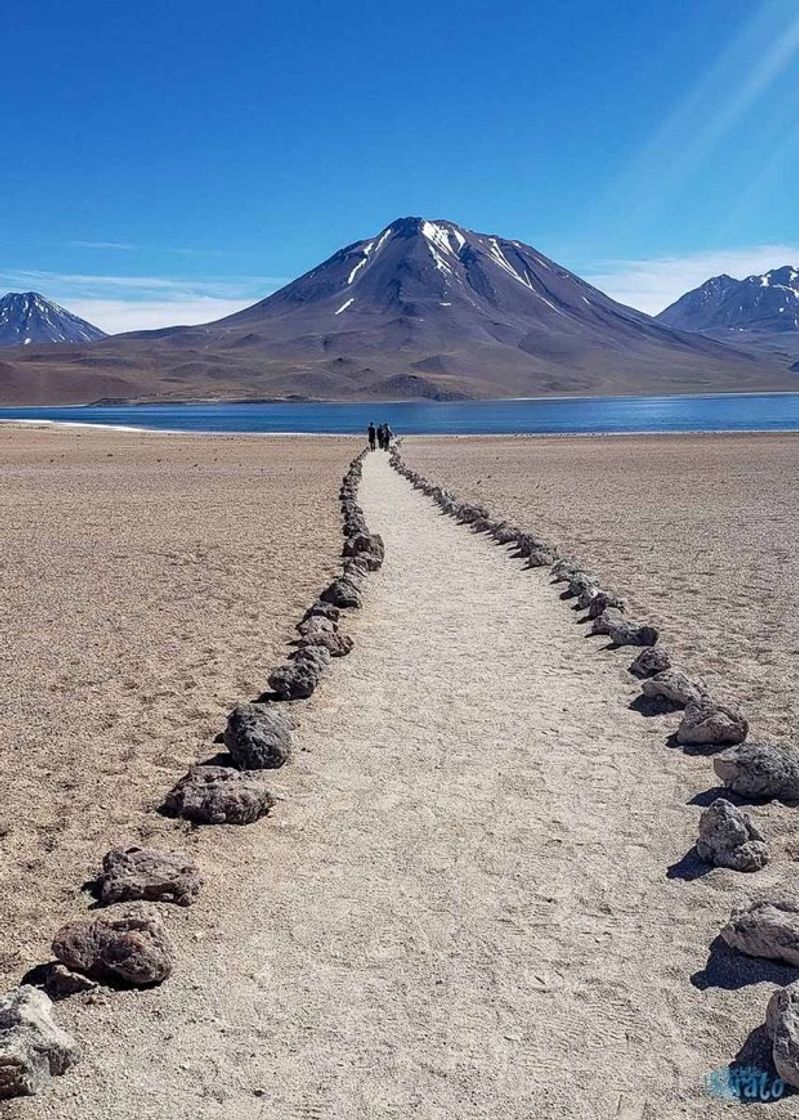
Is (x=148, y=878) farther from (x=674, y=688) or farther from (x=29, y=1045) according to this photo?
(x=674, y=688)

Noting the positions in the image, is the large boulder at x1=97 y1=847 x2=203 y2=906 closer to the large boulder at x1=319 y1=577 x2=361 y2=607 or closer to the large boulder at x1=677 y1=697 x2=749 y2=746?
the large boulder at x1=677 y1=697 x2=749 y2=746

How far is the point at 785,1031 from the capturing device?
298 cm

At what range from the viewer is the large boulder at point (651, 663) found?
7.01 metres

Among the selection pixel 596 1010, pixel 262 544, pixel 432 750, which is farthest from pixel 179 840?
pixel 262 544

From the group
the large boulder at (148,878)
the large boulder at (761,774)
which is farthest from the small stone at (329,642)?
the large boulder at (148,878)

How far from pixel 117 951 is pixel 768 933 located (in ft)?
7.17

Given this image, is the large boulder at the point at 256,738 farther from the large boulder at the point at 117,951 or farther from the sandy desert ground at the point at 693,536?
the sandy desert ground at the point at 693,536

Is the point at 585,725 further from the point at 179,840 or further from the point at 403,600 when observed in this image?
the point at 403,600

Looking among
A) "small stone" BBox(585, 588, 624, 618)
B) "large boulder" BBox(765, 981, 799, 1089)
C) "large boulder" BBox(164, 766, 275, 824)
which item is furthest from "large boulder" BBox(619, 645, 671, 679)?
"large boulder" BBox(765, 981, 799, 1089)

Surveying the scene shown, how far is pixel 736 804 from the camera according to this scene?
4.99 meters

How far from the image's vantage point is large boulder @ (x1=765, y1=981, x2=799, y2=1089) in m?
2.94

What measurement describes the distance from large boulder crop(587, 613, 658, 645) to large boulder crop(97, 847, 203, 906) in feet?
15.0

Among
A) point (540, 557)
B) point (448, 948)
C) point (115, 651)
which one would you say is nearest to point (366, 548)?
point (540, 557)

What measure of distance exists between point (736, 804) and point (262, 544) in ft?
32.7
